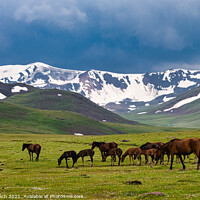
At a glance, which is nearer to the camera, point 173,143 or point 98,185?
point 98,185

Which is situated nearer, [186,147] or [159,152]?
[186,147]

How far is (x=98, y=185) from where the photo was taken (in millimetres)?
24875

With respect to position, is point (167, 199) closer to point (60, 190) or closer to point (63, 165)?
point (60, 190)

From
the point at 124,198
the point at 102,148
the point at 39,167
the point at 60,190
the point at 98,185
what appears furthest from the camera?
the point at 102,148

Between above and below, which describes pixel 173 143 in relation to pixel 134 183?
above

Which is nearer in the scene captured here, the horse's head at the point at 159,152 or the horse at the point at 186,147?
the horse at the point at 186,147

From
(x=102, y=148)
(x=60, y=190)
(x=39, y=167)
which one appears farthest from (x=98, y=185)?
(x=102, y=148)

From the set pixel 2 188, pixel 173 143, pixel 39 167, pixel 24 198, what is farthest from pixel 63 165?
pixel 24 198

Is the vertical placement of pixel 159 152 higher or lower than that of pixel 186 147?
lower

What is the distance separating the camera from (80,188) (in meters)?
23.8

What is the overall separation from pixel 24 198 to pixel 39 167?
26485mm

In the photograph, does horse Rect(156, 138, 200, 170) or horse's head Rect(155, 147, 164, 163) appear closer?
horse Rect(156, 138, 200, 170)

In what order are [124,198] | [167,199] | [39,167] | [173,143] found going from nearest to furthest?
[167,199] → [124,198] → [173,143] → [39,167]

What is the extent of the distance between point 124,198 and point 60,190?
19.3 feet
